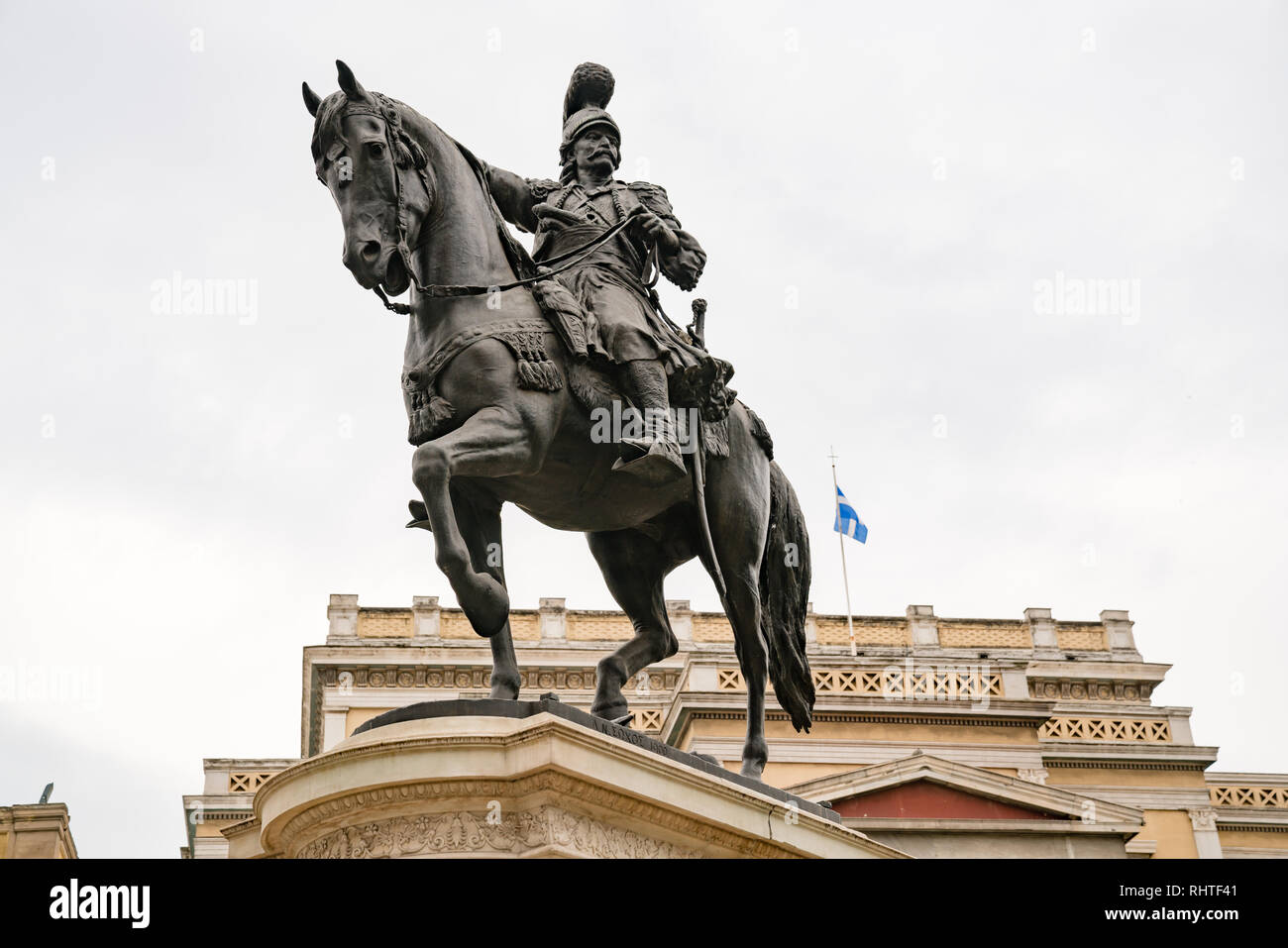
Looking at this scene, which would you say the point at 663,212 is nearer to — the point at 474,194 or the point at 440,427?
the point at 474,194

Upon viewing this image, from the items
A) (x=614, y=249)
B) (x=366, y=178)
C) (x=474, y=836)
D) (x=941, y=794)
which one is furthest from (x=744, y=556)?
(x=941, y=794)

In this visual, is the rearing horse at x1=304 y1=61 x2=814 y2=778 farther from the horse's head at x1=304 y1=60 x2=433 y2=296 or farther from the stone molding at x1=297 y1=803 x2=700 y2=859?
the stone molding at x1=297 y1=803 x2=700 y2=859

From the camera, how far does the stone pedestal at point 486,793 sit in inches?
238

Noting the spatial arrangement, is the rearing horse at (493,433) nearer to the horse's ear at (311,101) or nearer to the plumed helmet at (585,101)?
the horse's ear at (311,101)

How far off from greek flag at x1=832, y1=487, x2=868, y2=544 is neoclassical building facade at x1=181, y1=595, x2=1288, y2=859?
2.86 metres

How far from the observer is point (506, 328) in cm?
696

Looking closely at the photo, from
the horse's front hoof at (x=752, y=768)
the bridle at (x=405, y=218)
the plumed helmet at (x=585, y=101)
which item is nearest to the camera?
the bridle at (x=405, y=218)

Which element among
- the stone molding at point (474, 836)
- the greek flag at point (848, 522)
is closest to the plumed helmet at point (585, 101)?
the stone molding at point (474, 836)

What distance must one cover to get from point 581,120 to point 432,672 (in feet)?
79.9

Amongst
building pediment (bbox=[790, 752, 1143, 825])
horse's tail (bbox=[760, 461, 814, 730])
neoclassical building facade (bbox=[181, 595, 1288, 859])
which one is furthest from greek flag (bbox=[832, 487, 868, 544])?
horse's tail (bbox=[760, 461, 814, 730])

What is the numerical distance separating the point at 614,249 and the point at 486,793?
10.7 feet

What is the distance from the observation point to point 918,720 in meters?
26.5

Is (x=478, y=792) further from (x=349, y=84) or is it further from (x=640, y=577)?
(x=349, y=84)

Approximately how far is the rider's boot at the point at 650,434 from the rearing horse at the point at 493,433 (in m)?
0.17
